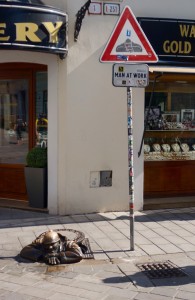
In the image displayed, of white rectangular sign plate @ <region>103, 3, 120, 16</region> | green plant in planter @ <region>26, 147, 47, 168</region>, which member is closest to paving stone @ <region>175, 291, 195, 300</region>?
green plant in planter @ <region>26, 147, 47, 168</region>

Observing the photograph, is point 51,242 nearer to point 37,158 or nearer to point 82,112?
point 37,158

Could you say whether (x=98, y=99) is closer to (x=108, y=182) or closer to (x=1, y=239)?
(x=108, y=182)

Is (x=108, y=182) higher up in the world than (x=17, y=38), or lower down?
lower down

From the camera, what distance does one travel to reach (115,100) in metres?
7.64

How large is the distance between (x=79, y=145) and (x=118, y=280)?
10.2ft

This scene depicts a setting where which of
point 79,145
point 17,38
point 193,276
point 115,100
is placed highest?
point 17,38

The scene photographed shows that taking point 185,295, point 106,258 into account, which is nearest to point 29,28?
point 106,258

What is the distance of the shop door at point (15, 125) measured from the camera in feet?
26.9

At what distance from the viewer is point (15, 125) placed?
8.38 meters

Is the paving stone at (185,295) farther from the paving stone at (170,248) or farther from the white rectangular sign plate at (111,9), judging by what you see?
the white rectangular sign plate at (111,9)

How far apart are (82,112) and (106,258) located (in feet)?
9.30

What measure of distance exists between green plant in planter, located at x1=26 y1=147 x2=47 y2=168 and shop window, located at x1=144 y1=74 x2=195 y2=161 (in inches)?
78.9

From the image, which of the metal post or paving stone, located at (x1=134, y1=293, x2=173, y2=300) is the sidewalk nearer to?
paving stone, located at (x1=134, y1=293, x2=173, y2=300)

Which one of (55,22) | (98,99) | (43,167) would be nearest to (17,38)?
(55,22)
